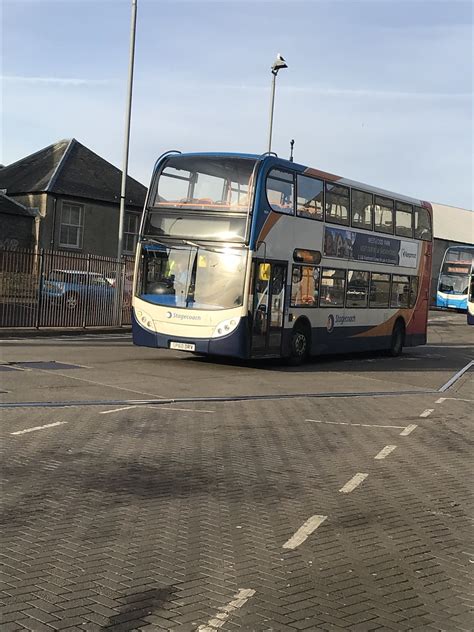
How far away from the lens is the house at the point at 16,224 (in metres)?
38.7

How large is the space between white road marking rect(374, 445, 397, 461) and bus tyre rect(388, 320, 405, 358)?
549 inches

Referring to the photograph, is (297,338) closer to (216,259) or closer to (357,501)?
(216,259)

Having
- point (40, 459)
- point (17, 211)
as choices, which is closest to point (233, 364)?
point (40, 459)

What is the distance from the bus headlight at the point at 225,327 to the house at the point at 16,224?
25053mm

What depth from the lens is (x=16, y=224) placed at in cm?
3891

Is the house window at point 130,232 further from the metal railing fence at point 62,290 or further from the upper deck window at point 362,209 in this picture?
the upper deck window at point 362,209

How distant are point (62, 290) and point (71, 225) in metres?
17.3

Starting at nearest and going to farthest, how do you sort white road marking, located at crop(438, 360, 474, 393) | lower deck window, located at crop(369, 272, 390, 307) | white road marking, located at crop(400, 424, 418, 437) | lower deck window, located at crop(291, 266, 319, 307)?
white road marking, located at crop(400, 424, 418, 437)
white road marking, located at crop(438, 360, 474, 393)
lower deck window, located at crop(291, 266, 319, 307)
lower deck window, located at crop(369, 272, 390, 307)

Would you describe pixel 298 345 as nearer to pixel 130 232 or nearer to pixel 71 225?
pixel 71 225

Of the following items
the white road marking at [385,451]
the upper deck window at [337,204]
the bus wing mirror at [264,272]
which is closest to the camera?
the white road marking at [385,451]

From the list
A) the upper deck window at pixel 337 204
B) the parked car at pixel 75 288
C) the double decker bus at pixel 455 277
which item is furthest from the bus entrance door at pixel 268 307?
the double decker bus at pixel 455 277

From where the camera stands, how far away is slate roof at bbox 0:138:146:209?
40.4 metres

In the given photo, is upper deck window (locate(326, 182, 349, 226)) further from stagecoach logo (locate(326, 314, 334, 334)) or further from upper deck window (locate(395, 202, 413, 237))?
upper deck window (locate(395, 202, 413, 237))

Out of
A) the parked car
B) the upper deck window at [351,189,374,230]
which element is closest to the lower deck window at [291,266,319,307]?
the upper deck window at [351,189,374,230]
